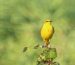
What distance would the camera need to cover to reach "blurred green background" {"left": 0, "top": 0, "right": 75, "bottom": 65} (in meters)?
5.19

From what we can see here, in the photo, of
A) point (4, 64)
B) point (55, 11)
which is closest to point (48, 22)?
point (4, 64)

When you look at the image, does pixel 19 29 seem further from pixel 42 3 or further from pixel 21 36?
pixel 42 3

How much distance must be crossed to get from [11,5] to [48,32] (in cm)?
495

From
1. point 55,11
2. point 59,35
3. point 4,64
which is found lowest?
point 4,64

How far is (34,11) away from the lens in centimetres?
630

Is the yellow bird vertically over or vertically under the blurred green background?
under

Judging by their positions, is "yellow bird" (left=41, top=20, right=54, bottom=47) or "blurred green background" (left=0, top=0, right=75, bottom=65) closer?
"yellow bird" (left=41, top=20, right=54, bottom=47)

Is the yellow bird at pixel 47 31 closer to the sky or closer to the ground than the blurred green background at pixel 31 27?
closer to the ground

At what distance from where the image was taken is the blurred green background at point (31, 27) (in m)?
5.19

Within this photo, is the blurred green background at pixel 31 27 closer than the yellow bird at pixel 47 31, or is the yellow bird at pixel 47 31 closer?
the yellow bird at pixel 47 31

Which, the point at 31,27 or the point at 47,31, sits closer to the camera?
the point at 47,31

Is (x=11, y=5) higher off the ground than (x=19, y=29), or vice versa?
(x=11, y=5)

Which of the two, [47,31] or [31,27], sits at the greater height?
[31,27]

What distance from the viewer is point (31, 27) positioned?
593 centimetres
